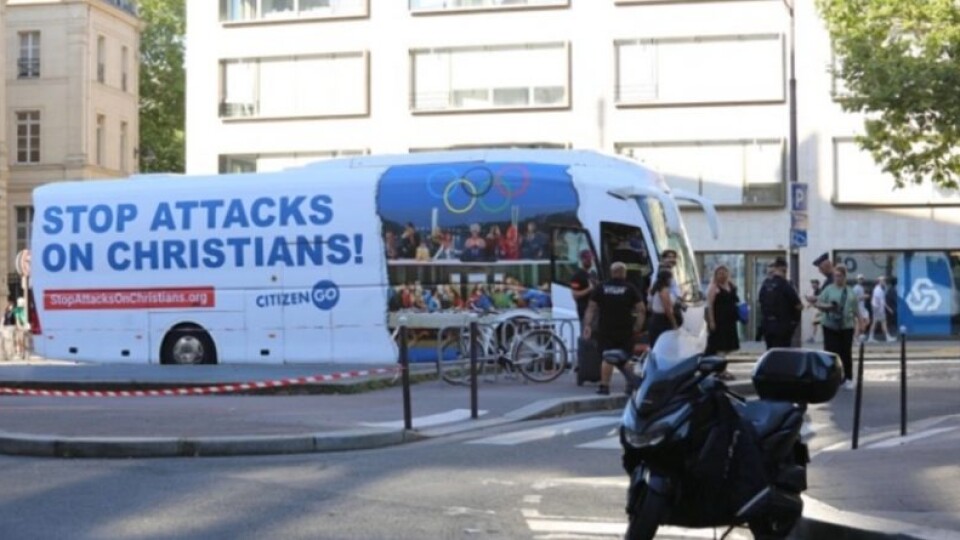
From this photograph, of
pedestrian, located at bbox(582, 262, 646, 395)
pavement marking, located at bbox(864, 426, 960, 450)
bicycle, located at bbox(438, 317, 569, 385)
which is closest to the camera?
pavement marking, located at bbox(864, 426, 960, 450)

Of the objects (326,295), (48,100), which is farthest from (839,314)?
(48,100)

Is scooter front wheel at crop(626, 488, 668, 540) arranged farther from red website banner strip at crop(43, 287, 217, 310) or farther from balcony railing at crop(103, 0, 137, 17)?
balcony railing at crop(103, 0, 137, 17)

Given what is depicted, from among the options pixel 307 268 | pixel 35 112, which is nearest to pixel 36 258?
pixel 307 268

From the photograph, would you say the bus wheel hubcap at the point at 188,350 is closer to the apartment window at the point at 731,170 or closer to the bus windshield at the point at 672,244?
the bus windshield at the point at 672,244

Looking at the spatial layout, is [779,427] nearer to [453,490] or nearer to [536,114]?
[453,490]

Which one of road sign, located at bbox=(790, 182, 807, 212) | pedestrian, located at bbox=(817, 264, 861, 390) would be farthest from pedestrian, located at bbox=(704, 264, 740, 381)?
road sign, located at bbox=(790, 182, 807, 212)

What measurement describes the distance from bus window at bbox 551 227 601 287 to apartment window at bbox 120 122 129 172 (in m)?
43.9

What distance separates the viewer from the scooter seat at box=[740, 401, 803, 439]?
7461mm

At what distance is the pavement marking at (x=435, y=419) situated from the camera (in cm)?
1521

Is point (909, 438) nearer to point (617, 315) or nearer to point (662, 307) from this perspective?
point (617, 315)

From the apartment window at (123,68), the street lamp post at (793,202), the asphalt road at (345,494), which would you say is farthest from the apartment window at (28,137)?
the asphalt road at (345,494)

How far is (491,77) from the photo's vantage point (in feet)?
144

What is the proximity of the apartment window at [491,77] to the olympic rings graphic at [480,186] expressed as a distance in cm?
1832

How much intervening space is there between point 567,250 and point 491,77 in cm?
1987
